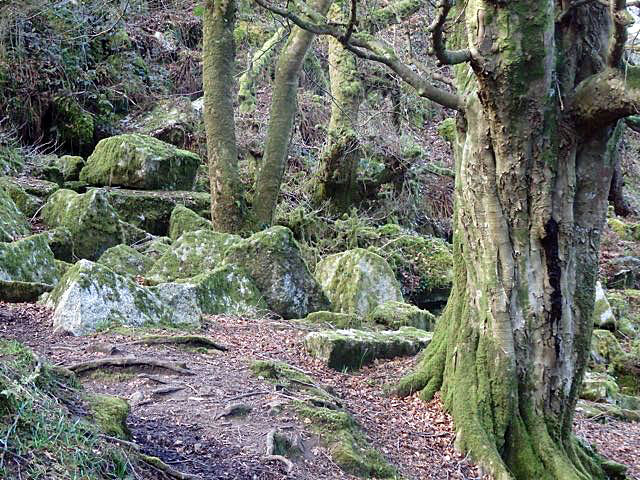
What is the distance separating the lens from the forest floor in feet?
13.4

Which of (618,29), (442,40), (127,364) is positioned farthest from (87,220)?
(618,29)

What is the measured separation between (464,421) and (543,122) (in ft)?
7.87

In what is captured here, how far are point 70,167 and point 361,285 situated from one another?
715cm

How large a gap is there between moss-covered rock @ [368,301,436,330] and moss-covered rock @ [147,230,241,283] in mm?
2259

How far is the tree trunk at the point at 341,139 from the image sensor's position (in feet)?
48.8

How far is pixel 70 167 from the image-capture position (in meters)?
14.3

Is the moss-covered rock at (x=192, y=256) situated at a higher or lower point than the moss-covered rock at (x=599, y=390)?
higher

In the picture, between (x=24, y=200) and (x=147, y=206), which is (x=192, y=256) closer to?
(x=147, y=206)

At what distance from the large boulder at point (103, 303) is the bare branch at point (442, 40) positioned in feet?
12.2

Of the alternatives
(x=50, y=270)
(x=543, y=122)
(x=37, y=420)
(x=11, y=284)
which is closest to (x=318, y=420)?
(x=37, y=420)

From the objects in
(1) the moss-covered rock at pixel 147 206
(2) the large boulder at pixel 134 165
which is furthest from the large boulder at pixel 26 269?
(2) the large boulder at pixel 134 165

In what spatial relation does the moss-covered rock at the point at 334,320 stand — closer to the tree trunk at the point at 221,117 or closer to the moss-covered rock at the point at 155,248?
the moss-covered rock at the point at 155,248

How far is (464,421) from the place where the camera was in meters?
5.65

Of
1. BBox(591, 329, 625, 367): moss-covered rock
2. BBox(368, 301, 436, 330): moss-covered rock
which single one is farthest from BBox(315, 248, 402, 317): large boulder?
BBox(591, 329, 625, 367): moss-covered rock
